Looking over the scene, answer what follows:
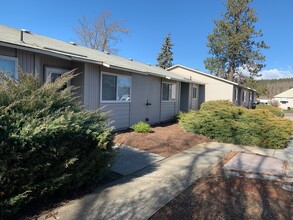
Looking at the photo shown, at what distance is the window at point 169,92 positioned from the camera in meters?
14.5

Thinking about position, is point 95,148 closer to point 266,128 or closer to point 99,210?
point 99,210

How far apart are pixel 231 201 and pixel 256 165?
2.51m

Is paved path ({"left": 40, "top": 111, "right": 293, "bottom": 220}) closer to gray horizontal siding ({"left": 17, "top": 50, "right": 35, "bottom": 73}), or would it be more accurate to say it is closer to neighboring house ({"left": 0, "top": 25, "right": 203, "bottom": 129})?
neighboring house ({"left": 0, "top": 25, "right": 203, "bottom": 129})

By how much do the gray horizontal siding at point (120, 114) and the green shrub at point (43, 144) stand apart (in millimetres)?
5423

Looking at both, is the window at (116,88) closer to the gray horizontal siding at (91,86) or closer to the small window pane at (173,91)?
the gray horizontal siding at (91,86)

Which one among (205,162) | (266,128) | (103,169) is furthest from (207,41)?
(103,169)

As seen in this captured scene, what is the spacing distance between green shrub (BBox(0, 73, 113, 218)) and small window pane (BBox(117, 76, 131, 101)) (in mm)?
5892

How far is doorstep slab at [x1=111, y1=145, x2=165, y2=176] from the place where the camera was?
5339 mm

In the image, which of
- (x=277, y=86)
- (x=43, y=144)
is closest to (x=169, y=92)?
(x=43, y=144)

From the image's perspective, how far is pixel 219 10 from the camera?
102 ft

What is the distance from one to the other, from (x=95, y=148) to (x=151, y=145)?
4123 mm

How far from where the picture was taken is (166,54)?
46750mm

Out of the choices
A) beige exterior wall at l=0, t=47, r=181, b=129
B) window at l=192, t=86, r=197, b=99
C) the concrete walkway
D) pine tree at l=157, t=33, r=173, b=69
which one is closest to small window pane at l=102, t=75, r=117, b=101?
beige exterior wall at l=0, t=47, r=181, b=129

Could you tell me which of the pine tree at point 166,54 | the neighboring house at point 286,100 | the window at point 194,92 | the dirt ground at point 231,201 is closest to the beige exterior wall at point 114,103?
the dirt ground at point 231,201
